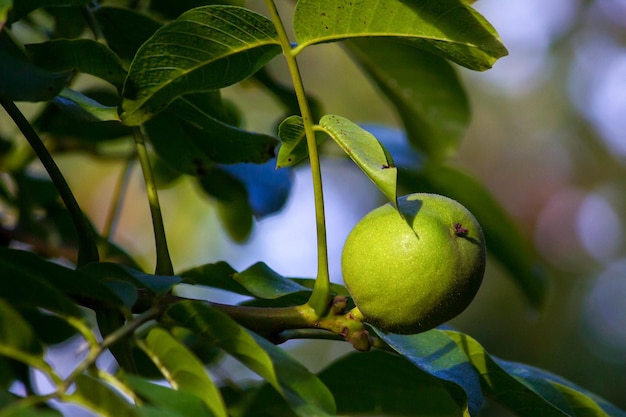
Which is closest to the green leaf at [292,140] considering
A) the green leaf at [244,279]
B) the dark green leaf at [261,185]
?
the green leaf at [244,279]

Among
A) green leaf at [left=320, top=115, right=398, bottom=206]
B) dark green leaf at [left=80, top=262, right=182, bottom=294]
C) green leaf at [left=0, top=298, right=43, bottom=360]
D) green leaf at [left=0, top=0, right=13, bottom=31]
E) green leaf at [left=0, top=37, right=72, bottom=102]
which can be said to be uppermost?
green leaf at [left=0, top=0, right=13, bottom=31]

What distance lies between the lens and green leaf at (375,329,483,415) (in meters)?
0.77

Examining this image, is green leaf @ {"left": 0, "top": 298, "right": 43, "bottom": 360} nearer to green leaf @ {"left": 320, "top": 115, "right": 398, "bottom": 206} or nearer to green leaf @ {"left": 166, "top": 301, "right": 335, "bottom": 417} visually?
green leaf @ {"left": 166, "top": 301, "right": 335, "bottom": 417}

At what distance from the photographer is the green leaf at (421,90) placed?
1.44 m

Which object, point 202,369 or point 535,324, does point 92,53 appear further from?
point 535,324

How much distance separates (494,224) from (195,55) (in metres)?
0.96

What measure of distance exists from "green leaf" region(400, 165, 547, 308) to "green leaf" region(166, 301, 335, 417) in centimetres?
93

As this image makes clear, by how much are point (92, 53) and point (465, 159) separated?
14.2 ft

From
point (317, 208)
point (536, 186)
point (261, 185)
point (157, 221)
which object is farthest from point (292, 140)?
point (536, 186)

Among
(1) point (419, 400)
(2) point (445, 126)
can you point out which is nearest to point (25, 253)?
(1) point (419, 400)

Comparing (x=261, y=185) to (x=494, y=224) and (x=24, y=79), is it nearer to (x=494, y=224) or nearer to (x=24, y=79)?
(x=494, y=224)

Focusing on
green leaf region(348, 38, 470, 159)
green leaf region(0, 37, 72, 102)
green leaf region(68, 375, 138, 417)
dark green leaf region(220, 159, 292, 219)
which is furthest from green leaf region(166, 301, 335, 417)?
green leaf region(348, 38, 470, 159)

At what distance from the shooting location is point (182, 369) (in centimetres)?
65

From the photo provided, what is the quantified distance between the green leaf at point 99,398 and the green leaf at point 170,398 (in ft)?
0.07
